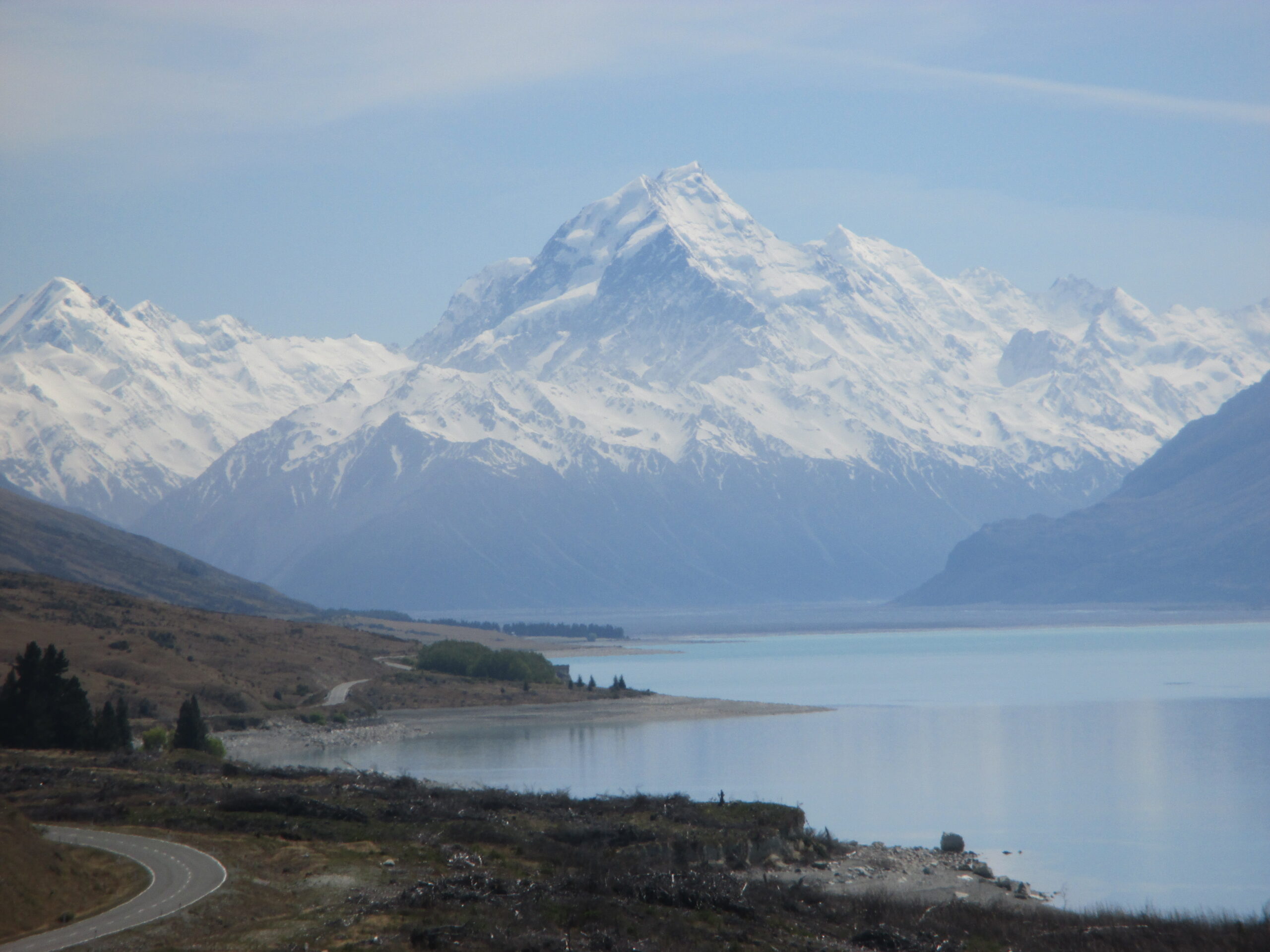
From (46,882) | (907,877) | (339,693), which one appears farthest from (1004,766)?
(46,882)

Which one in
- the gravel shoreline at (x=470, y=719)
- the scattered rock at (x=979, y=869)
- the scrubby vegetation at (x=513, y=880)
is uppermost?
the gravel shoreline at (x=470, y=719)

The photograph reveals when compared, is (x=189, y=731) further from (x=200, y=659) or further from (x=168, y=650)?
(x=200, y=659)

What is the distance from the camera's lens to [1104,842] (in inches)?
2116

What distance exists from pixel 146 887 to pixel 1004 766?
2290 inches

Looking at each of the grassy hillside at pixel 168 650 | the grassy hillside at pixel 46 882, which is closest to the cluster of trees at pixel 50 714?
the grassy hillside at pixel 168 650

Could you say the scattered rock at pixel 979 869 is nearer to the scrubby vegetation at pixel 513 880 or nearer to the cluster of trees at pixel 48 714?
the scrubby vegetation at pixel 513 880

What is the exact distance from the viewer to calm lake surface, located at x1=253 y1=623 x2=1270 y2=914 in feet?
166

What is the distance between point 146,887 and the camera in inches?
1059

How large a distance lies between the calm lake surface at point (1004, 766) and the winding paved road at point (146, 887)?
26643 millimetres

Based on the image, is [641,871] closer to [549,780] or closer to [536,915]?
[536,915]

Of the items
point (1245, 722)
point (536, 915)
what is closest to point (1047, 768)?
point (1245, 722)

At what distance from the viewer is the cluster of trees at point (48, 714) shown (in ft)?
176

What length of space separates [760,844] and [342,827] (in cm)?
1285

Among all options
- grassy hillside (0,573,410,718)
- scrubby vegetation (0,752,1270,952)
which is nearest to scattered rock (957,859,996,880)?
scrubby vegetation (0,752,1270,952)
